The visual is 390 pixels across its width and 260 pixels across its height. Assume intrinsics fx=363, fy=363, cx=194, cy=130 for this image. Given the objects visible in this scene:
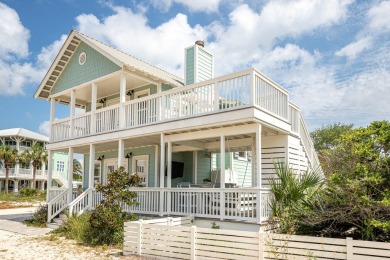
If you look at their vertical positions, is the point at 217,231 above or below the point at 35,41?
below

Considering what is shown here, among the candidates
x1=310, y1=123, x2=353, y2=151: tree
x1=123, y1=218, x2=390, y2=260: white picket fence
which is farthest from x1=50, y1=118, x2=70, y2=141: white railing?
x1=310, y1=123, x2=353, y2=151: tree

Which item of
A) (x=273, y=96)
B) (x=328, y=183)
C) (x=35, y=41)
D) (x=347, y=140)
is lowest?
(x=328, y=183)

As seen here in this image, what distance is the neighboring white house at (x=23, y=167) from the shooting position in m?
49.9

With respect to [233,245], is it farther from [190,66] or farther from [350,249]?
[190,66]

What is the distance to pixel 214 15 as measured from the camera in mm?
14453

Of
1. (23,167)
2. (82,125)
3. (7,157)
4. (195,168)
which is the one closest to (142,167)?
(195,168)

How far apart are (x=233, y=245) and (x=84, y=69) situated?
1314 centimetres

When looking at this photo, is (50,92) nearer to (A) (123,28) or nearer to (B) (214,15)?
(A) (123,28)

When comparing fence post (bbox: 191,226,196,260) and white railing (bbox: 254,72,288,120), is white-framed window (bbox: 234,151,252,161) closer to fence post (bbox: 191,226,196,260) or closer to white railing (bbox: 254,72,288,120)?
white railing (bbox: 254,72,288,120)

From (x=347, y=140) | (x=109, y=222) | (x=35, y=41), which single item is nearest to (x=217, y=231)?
(x=347, y=140)

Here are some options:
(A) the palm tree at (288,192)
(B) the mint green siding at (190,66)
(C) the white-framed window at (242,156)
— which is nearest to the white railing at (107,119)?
(B) the mint green siding at (190,66)

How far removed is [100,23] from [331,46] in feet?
33.8

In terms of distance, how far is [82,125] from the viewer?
17.2 metres

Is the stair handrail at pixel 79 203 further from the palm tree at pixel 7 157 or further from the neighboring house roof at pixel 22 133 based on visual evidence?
the neighboring house roof at pixel 22 133
